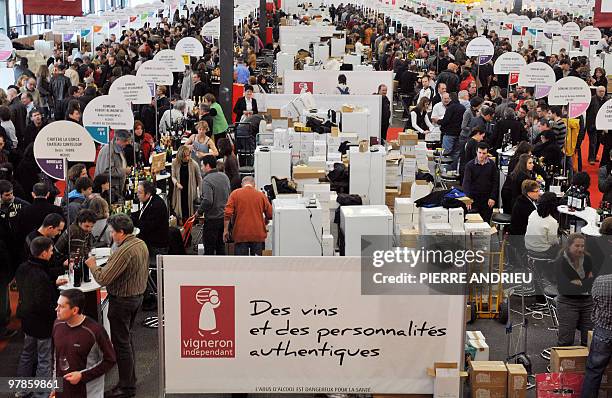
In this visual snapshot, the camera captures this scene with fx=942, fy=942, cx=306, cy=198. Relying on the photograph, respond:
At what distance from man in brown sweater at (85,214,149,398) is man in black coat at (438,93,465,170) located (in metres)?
8.17

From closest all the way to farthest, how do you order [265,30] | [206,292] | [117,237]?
1. [206,292]
2. [117,237]
3. [265,30]

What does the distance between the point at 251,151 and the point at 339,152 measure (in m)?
1.70

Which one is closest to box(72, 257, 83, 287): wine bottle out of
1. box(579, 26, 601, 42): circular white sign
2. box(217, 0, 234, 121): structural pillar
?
box(217, 0, 234, 121): structural pillar

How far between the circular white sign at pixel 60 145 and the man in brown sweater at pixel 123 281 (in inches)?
50.6

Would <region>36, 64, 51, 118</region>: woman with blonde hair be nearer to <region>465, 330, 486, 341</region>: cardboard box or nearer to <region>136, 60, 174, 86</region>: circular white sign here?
<region>136, 60, 174, 86</region>: circular white sign

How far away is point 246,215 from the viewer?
9367mm

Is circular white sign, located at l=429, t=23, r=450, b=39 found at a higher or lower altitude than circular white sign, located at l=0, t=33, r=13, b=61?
higher

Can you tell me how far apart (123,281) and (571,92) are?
6.64 meters

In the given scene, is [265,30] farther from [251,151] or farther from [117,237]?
[117,237]

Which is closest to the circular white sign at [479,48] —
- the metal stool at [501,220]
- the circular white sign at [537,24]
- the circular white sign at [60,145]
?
the circular white sign at [537,24]

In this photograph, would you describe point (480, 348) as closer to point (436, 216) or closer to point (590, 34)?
point (436, 216)

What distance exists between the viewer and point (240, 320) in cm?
683

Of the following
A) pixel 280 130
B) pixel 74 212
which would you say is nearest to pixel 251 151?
pixel 280 130

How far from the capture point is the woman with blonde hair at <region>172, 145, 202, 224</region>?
36.2ft
